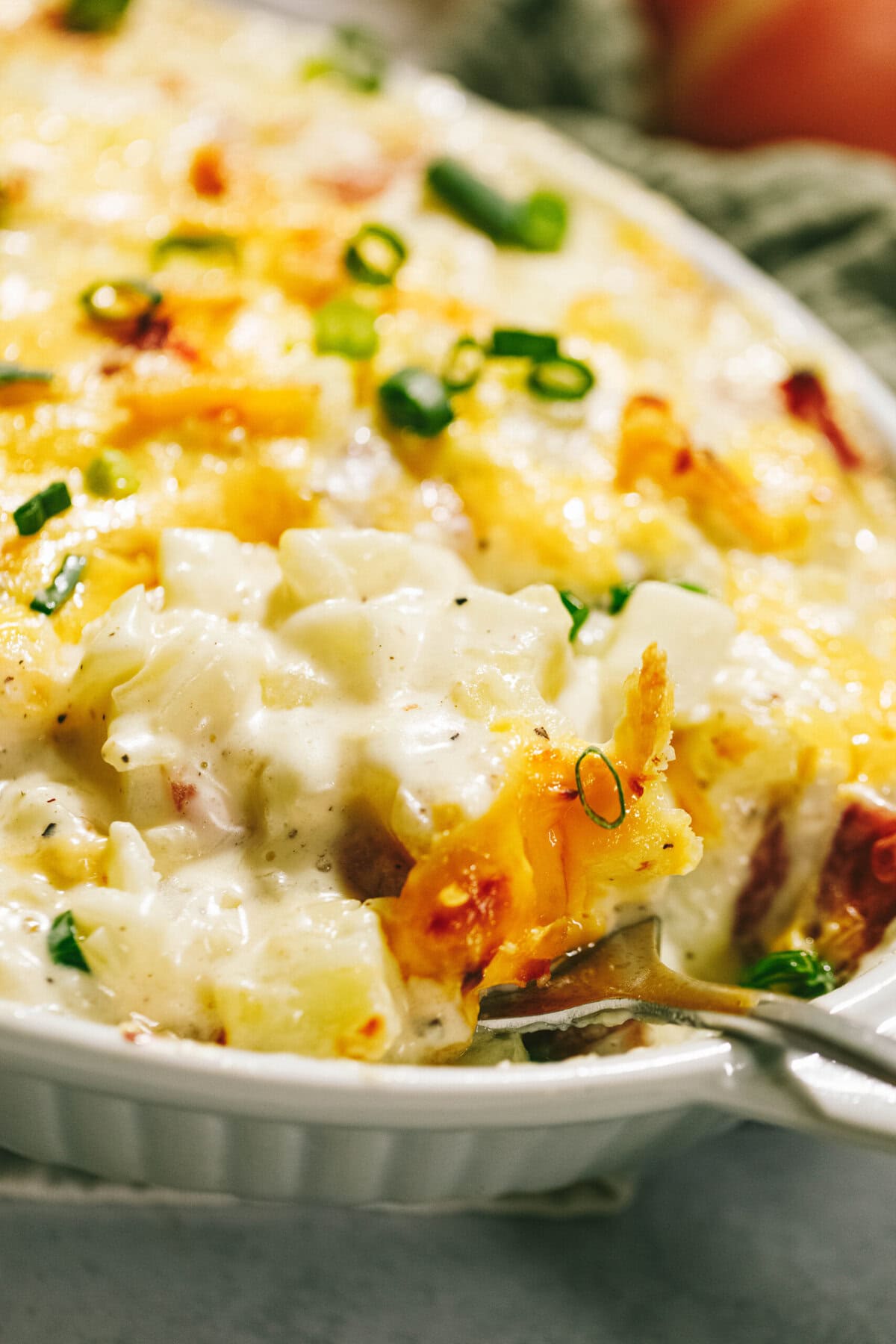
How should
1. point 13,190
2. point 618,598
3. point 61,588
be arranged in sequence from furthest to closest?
point 13,190, point 618,598, point 61,588

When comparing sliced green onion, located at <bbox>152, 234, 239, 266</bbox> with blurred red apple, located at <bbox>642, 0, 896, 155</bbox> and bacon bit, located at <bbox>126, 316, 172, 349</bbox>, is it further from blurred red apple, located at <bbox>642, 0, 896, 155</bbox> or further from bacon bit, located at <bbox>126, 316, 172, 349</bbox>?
blurred red apple, located at <bbox>642, 0, 896, 155</bbox>

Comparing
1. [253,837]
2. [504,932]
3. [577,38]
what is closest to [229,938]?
[253,837]

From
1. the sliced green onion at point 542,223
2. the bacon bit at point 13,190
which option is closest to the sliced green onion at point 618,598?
the sliced green onion at point 542,223

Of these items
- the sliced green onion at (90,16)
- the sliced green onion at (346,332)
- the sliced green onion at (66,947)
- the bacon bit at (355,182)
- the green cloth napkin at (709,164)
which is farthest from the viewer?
the green cloth napkin at (709,164)

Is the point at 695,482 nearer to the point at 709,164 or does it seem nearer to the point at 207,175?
the point at 207,175

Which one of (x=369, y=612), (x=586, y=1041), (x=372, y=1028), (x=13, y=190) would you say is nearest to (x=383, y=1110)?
(x=372, y=1028)

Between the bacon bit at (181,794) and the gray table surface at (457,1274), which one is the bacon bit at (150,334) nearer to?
the bacon bit at (181,794)
